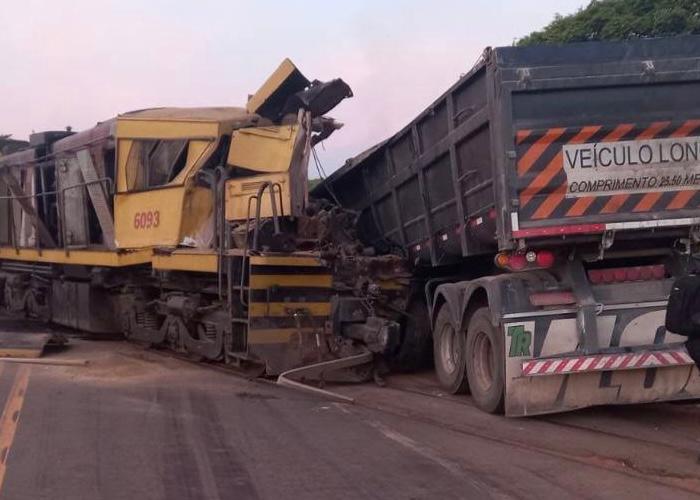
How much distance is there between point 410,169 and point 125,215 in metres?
4.52

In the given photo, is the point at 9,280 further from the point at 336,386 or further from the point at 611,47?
the point at 611,47

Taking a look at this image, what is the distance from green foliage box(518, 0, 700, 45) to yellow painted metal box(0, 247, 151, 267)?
12.4m

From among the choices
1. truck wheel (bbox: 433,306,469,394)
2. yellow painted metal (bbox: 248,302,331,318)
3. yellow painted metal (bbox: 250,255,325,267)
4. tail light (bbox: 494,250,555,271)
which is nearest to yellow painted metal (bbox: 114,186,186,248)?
yellow painted metal (bbox: 250,255,325,267)

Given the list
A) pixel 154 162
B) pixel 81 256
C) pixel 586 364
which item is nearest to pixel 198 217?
pixel 154 162

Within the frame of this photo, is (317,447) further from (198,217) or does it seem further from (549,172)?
(198,217)

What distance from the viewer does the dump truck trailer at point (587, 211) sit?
24.2 feet

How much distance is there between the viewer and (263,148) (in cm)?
1066

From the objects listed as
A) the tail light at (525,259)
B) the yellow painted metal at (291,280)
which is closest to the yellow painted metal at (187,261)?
the yellow painted metal at (291,280)

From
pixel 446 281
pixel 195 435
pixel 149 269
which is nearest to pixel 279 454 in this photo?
pixel 195 435

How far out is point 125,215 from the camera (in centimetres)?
1215

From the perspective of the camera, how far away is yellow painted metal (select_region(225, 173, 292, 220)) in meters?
10.2

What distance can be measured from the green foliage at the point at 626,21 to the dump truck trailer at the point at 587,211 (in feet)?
43.0

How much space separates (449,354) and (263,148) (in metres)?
3.49

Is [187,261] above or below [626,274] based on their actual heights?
above
